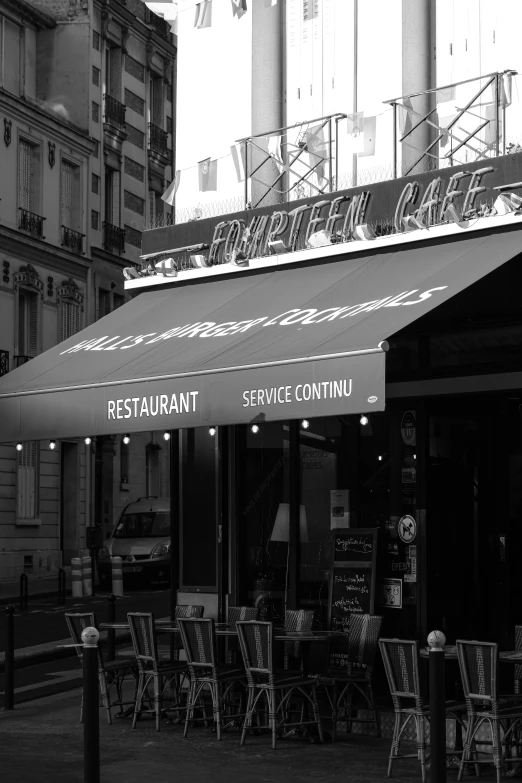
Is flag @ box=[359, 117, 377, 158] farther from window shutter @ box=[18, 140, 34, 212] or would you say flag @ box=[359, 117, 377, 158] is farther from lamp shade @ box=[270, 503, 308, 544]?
window shutter @ box=[18, 140, 34, 212]

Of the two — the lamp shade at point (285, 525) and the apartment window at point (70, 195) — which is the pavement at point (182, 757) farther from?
the apartment window at point (70, 195)

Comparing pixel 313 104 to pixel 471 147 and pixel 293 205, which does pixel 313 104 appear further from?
pixel 471 147

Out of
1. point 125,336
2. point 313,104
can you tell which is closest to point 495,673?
point 125,336

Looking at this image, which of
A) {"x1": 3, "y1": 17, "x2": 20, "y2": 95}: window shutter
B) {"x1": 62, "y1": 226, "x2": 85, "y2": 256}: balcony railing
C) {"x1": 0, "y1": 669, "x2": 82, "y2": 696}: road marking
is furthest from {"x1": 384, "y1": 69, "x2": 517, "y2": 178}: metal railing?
{"x1": 62, "y1": 226, "x2": 85, "y2": 256}: balcony railing

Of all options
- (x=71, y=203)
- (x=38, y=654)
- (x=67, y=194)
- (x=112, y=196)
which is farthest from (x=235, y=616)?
(x=112, y=196)

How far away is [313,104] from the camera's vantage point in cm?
1327

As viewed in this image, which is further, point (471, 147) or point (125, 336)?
point (125, 336)

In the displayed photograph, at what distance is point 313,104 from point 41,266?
81.3 ft

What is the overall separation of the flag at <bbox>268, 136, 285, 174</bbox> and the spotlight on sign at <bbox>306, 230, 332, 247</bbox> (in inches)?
57.4

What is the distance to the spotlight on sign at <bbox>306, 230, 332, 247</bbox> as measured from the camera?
1185 centimetres

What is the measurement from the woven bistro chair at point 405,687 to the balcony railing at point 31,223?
28.0 metres

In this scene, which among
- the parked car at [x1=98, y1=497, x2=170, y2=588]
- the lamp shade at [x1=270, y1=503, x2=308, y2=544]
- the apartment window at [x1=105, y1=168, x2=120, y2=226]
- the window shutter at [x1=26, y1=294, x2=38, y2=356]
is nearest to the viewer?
the lamp shade at [x1=270, y1=503, x2=308, y2=544]

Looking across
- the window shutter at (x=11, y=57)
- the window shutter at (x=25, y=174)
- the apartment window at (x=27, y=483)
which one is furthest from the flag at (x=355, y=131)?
the window shutter at (x=11, y=57)

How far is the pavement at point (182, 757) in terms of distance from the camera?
369 inches
